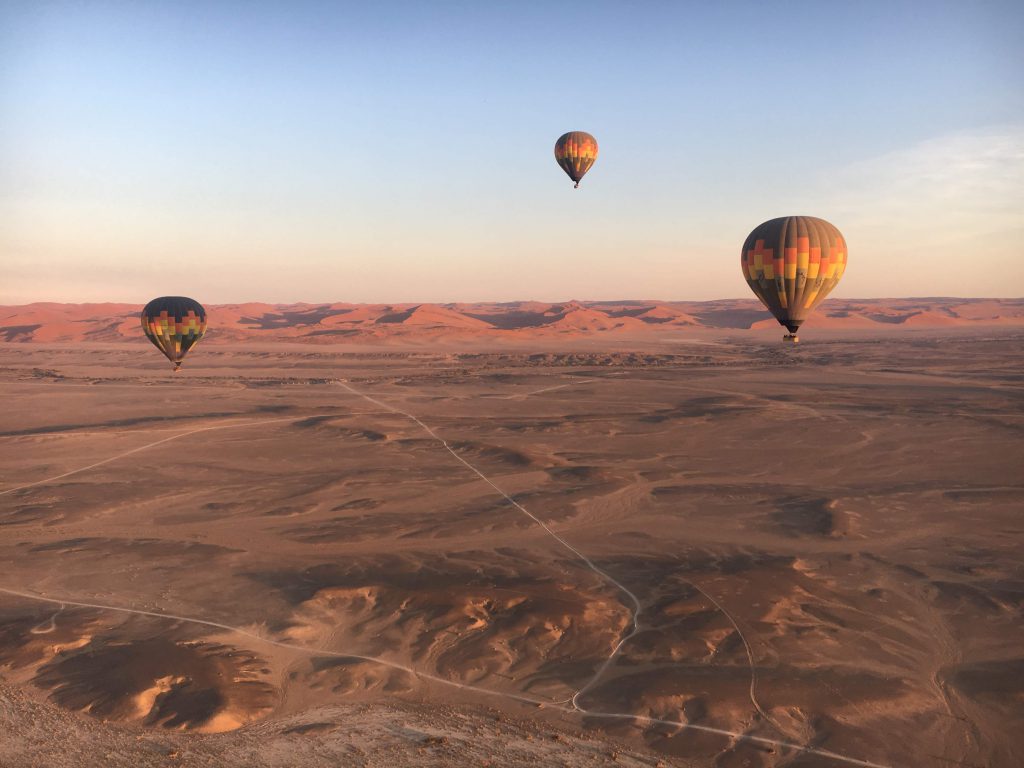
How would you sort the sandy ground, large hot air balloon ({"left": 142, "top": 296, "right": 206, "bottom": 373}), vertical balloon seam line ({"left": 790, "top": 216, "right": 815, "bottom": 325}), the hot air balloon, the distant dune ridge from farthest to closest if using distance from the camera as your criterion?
the distant dune ridge → the hot air balloon → large hot air balloon ({"left": 142, "top": 296, "right": 206, "bottom": 373}) → vertical balloon seam line ({"left": 790, "top": 216, "right": 815, "bottom": 325}) → the sandy ground

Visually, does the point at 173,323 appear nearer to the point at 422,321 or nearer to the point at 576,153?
the point at 576,153

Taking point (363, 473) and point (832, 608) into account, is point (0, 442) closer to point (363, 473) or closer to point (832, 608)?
point (363, 473)

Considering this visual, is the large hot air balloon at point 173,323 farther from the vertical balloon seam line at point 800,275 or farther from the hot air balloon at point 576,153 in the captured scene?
the vertical balloon seam line at point 800,275

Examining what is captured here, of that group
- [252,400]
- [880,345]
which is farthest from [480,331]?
[252,400]

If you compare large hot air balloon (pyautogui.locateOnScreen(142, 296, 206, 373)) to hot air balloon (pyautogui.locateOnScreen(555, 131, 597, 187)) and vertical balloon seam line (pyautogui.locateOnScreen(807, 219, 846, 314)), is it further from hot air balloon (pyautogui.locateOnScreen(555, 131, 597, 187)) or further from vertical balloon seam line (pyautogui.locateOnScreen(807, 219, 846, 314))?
vertical balloon seam line (pyautogui.locateOnScreen(807, 219, 846, 314))

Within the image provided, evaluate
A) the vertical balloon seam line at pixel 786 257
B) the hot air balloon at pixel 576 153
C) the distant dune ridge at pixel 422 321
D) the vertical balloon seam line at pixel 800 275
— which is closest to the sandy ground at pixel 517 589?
the vertical balloon seam line at pixel 800 275

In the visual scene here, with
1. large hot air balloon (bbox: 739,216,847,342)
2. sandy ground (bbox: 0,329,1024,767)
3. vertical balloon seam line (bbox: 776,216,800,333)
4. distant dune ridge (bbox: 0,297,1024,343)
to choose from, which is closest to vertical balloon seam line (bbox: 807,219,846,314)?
large hot air balloon (bbox: 739,216,847,342)
